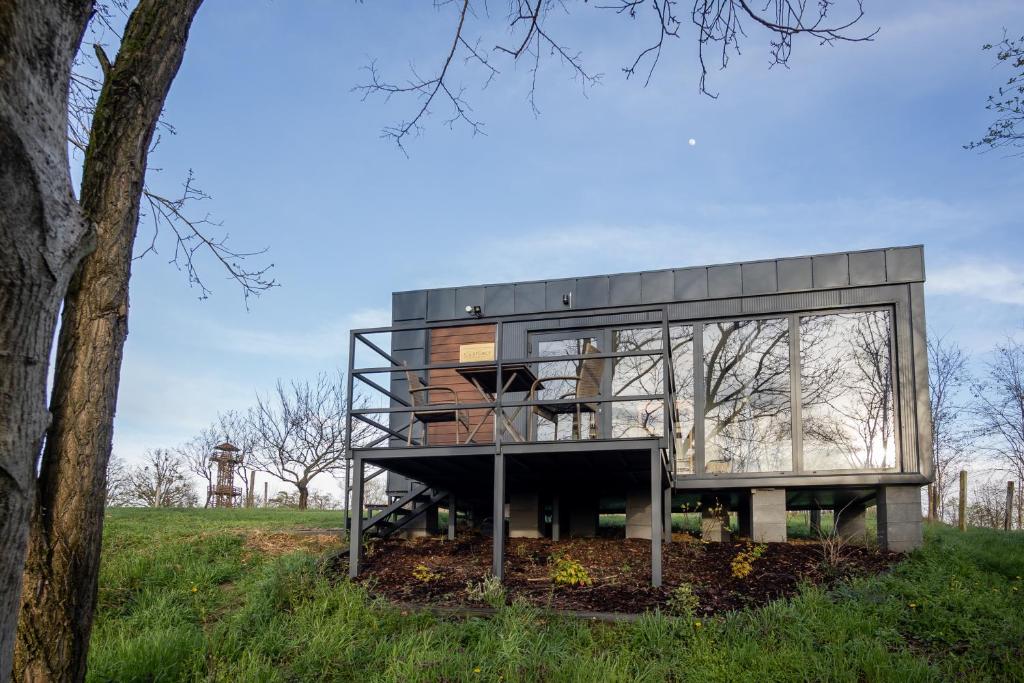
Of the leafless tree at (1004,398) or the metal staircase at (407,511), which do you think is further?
the leafless tree at (1004,398)

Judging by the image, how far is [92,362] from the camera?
4039 mm

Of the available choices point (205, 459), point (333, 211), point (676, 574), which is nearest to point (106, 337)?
point (676, 574)

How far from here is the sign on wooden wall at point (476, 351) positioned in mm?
12133

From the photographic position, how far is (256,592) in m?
8.07

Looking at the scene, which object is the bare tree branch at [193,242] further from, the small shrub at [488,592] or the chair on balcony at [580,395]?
the chair on balcony at [580,395]

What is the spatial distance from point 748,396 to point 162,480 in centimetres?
2361

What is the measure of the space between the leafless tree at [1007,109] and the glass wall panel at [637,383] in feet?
14.7

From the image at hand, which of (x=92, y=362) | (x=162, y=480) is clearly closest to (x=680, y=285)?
(x=92, y=362)

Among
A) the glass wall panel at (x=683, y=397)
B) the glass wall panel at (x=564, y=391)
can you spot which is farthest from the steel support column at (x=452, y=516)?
the glass wall panel at (x=683, y=397)

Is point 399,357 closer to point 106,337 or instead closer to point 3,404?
point 106,337

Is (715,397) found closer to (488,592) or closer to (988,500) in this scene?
(488,592)

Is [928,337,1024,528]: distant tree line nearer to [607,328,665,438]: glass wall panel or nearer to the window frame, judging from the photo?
the window frame

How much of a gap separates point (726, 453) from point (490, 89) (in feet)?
23.1

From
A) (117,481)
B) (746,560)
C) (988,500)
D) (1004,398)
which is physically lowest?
(988,500)
